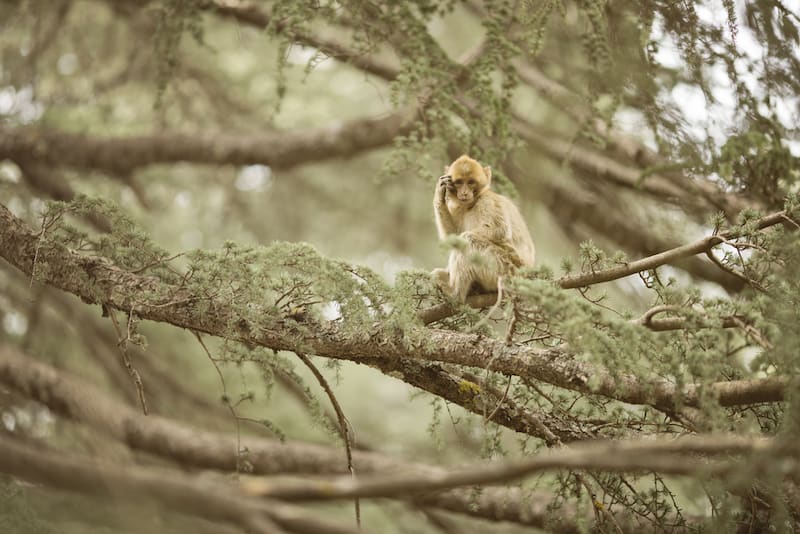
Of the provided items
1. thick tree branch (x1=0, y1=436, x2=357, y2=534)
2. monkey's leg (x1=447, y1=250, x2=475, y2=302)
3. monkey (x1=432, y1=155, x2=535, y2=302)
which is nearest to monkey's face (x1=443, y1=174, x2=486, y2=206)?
monkey (x1=432, y1=155, x2=535, y2=302)

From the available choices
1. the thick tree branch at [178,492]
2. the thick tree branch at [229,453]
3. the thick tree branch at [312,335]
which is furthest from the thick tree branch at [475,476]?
the thick tree branch at [229,453]

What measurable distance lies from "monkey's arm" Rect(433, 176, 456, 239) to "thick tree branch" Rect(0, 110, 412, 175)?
314cm

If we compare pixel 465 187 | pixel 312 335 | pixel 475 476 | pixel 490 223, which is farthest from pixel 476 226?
pixel 475 476

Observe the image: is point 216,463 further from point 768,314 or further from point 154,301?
point 768,314

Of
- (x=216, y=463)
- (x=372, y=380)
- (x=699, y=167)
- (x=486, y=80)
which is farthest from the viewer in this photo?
(x=372, y=380)

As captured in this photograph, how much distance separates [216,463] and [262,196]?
5.74m

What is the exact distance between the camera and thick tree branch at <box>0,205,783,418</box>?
3.78 metres

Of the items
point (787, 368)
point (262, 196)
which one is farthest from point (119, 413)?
point (262, 196)

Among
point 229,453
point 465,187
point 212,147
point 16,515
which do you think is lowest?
point 16,515

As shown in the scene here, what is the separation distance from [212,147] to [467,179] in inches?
187

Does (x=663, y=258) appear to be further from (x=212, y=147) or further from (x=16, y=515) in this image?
(x=212, y=147)

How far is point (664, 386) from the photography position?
377cm

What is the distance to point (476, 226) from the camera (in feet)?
20.3

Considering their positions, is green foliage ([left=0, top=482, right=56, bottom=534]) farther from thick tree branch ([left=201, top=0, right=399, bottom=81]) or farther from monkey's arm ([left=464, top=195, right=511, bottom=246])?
thick tree branch ([left=201, top=0, right=399, bottom=81])
